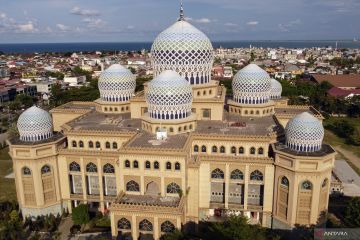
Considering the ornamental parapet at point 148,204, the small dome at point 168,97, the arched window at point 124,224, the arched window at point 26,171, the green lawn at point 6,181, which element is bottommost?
the green lawn at point 6,181

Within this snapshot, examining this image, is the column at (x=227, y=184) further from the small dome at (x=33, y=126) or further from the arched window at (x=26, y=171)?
the arched window at (x=26, y=171)

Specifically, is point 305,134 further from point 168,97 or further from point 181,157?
point 168,97

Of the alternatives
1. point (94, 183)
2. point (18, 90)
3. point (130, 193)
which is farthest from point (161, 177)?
point (18, 90)

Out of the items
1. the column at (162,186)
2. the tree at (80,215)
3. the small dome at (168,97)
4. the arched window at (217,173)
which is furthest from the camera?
the small dome at (168,97)

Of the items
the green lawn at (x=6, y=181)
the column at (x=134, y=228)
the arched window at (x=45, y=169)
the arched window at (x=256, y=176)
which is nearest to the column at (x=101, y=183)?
the arched window at (x=45, y=169)

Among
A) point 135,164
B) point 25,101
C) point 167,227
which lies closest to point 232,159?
point 167,227

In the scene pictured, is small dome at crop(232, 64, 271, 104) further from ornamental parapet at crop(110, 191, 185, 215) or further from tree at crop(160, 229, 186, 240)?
tree at crop(160, 229, 186, 240)

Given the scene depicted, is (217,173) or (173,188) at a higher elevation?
(217,173)

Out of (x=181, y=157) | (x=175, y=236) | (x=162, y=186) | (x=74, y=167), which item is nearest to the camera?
(x=175, y=236)

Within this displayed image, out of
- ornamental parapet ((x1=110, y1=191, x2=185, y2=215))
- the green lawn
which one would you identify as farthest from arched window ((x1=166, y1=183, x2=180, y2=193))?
the green lawn
